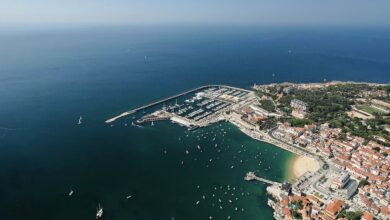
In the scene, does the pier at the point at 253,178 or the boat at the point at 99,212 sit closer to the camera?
the boat at the point at 99,212

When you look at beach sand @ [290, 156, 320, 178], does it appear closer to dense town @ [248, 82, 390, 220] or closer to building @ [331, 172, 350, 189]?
dense town @ [248, 82, 390, 220]

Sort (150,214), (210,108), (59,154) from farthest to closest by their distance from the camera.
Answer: (210,108) < (59,154) < (150,214)

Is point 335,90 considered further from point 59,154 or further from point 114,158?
point 59,154

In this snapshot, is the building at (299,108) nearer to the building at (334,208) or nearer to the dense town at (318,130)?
the dense town at (318,130)

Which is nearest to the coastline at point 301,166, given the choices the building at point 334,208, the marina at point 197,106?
the building at point 334,208

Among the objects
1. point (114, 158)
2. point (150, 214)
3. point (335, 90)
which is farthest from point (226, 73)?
point (150, 214)

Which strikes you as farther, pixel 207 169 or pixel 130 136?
pixel 130 136
